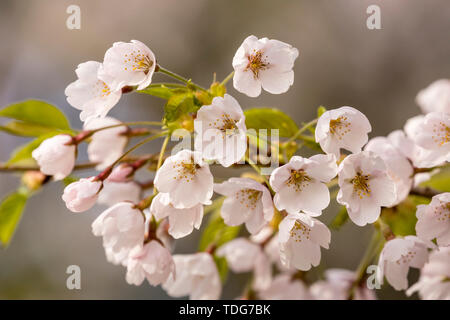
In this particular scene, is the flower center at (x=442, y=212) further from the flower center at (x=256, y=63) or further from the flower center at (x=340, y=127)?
the flower center at (x=256, y=63)

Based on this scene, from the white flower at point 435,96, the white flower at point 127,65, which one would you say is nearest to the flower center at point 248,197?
the white flower at point 127,65

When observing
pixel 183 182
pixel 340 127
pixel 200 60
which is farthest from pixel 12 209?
pixel 200 60

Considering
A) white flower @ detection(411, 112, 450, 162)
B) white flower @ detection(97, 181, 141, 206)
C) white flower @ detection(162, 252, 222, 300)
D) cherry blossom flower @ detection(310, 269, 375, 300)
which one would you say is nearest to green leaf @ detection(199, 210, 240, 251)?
white flower @ detection(162, 252, 222, 300)

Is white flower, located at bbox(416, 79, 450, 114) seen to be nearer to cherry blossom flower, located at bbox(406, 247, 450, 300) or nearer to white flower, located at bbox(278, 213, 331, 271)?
cherry blossom flower, located at bbox(406, 247, 450, 300)

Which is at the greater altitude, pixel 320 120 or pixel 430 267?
pixel 320 120
